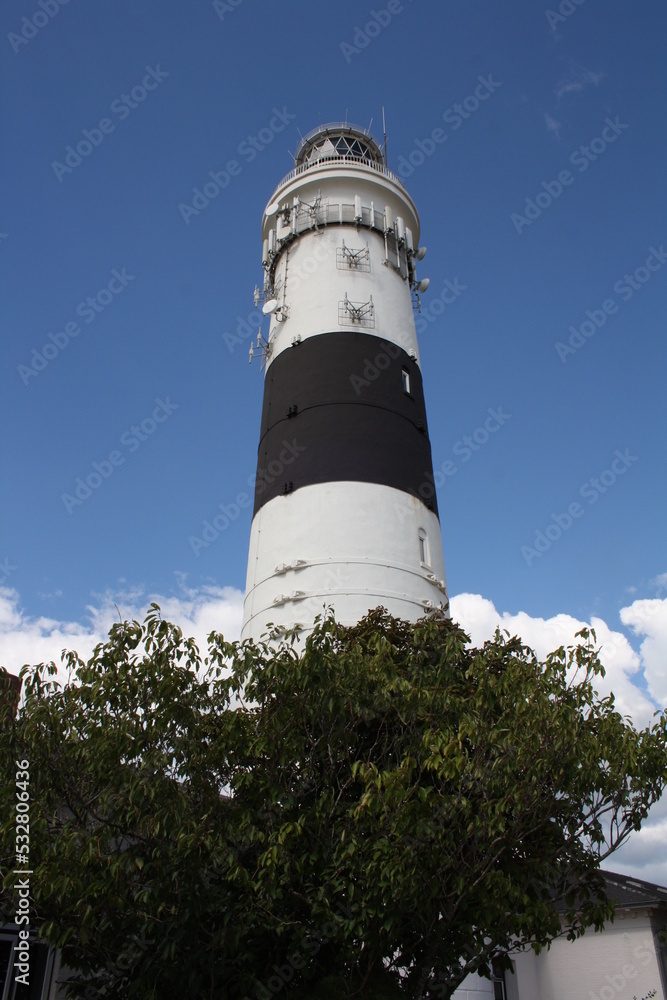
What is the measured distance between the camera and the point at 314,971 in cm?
946

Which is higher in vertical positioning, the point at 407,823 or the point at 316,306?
the point at 316,306

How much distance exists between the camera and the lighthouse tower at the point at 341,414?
16.8 meters

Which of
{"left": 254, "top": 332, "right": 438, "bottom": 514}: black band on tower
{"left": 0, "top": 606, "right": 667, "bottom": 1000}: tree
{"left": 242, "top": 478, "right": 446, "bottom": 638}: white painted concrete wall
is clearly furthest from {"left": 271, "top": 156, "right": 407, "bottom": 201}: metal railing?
{"left": 0, "top": 606, "right": 667, "bottom": 1000}: tree

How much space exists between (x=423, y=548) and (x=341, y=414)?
12.6ft

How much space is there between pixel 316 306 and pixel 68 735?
14820 mm

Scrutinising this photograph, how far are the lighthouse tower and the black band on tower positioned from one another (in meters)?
0.04

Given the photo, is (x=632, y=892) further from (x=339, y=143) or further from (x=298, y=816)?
(x=339, y=143)

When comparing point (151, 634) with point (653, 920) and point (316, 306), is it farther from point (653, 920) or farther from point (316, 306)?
point (653, 920)

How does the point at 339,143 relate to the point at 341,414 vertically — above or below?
above

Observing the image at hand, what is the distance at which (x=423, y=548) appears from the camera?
17.9m

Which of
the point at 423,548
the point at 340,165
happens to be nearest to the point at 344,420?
the point at 423,548

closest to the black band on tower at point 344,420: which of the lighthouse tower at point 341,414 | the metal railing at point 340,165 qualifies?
the lighthouse tower at point 341,414

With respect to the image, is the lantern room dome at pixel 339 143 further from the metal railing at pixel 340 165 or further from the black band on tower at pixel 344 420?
the black band on tower at pixel 344 420

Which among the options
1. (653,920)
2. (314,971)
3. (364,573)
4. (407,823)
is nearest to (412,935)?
(314,971)
